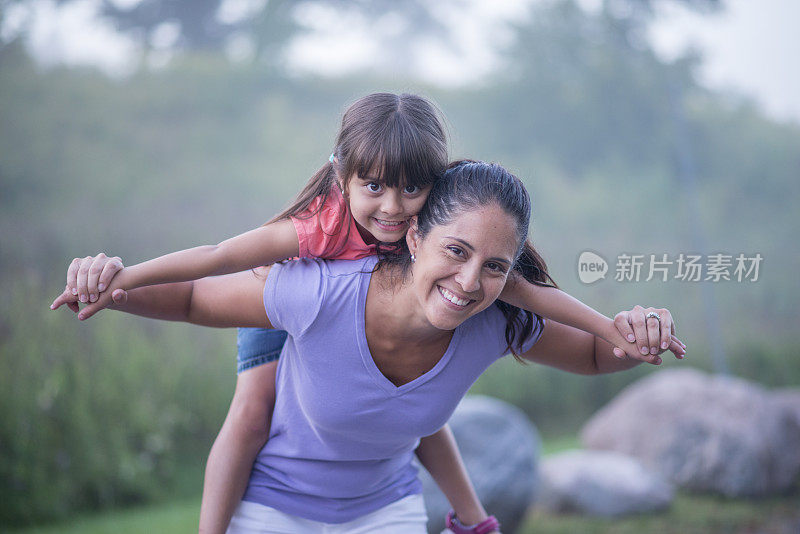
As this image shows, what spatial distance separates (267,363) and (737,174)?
5928 mm

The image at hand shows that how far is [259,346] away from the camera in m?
1.87

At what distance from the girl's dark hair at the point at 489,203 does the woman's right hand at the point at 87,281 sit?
1.80 feet

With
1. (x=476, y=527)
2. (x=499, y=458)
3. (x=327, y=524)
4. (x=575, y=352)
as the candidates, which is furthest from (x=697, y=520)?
(x=327, y=524)

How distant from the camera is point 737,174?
672cm

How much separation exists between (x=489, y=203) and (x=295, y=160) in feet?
14.1

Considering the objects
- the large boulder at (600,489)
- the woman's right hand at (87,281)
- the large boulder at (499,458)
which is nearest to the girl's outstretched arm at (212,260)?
the woman's right hand at (87,281)

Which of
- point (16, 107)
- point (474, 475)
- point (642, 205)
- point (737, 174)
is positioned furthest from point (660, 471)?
point (16, 107)

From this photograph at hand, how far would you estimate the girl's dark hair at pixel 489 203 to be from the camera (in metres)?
1.52

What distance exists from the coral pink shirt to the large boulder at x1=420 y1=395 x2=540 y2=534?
7.04 ft

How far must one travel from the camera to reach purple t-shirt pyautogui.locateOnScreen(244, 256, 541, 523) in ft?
5.22

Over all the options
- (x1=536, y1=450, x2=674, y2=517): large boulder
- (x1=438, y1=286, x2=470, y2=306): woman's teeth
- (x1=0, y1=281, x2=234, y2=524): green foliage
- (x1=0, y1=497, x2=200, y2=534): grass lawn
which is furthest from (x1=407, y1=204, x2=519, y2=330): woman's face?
(x1=536, y1=450, x2=674, y2=517): large boulder

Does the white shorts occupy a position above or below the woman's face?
below

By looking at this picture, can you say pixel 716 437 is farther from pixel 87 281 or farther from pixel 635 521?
pixel 87 281

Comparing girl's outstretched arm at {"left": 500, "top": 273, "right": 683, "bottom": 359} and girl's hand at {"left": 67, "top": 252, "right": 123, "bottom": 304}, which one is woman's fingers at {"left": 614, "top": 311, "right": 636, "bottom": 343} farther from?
girl's hand at {"left": 67, "top": 252, "right": 123, "bottom": 304}
